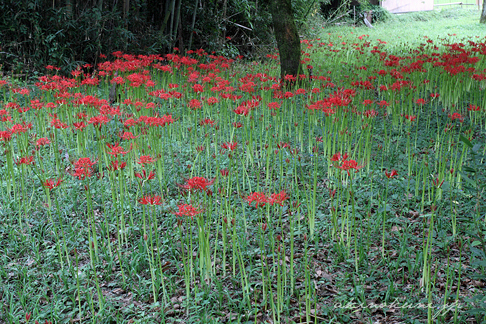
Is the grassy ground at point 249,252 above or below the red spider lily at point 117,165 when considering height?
below

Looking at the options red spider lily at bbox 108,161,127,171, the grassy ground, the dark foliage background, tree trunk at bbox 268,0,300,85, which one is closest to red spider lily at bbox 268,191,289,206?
the grassy ground

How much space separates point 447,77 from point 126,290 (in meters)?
5.45

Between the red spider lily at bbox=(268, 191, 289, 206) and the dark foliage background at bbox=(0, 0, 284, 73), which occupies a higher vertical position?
the dark foliage background at bbox=(0, 0, 284, 73)

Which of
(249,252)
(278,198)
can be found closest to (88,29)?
(249,252)

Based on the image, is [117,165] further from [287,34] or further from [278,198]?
[287,34]

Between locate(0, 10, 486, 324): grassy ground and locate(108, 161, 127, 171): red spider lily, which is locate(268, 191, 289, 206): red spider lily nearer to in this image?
locate(0, 10, 486, 324): grassy ground

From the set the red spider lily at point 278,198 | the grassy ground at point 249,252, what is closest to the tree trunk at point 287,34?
the grassy ground at point 249,252

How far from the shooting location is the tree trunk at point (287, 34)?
21.6 ft

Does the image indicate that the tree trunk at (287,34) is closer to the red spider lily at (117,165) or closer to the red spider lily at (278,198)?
the red spider lily at (117,165)

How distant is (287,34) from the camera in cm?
664

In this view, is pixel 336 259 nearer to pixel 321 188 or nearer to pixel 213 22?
pixel 321 188

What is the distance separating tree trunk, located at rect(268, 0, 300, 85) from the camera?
259 inches

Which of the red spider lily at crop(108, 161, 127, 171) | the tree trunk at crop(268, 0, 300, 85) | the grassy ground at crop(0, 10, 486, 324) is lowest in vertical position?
the grassy ground at crop(0, 10, 486, 324)

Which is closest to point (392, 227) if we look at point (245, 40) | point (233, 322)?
point (233, 322)
